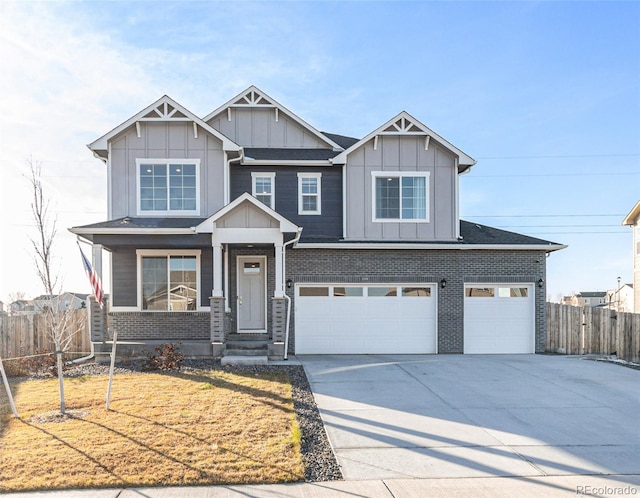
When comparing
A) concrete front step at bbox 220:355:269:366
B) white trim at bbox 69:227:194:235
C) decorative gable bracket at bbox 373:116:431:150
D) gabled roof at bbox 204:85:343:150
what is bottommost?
concrete front step at bbox 220:355:269:366

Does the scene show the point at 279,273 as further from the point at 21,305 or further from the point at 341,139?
the point at 21,305

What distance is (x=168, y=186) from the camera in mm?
12445

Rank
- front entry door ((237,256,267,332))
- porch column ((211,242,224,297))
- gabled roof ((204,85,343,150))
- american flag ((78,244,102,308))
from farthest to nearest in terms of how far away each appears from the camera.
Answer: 1. gabled roof ((204,85,343,150))
2. front entry door ((237,256,267,332))
3. porch column ((211,242,224,297))
4. american flag ((78,244,102,308))

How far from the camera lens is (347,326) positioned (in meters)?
12.5

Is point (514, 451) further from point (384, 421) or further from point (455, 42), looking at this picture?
point (455, 42)

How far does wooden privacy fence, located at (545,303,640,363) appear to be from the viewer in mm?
12758

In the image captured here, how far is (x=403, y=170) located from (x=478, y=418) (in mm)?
8552

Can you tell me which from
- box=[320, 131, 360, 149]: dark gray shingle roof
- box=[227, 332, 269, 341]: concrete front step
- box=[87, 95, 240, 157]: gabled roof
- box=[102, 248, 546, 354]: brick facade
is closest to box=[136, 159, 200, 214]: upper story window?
box=[87, 95, 240, 157]: gabled roof

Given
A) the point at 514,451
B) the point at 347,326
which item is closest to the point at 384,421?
the point at 514,451

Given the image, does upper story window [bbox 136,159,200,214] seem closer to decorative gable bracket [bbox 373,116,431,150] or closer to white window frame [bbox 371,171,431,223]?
white window frame [bbox 371,171,431,223]

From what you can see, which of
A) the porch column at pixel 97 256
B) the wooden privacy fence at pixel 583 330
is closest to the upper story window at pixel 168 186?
the porch column at pixel 97 256

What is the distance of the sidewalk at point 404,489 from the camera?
4.04 metres

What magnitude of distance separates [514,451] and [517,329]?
336 inches

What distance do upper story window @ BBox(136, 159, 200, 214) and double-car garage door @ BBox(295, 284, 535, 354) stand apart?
438 centimetres
